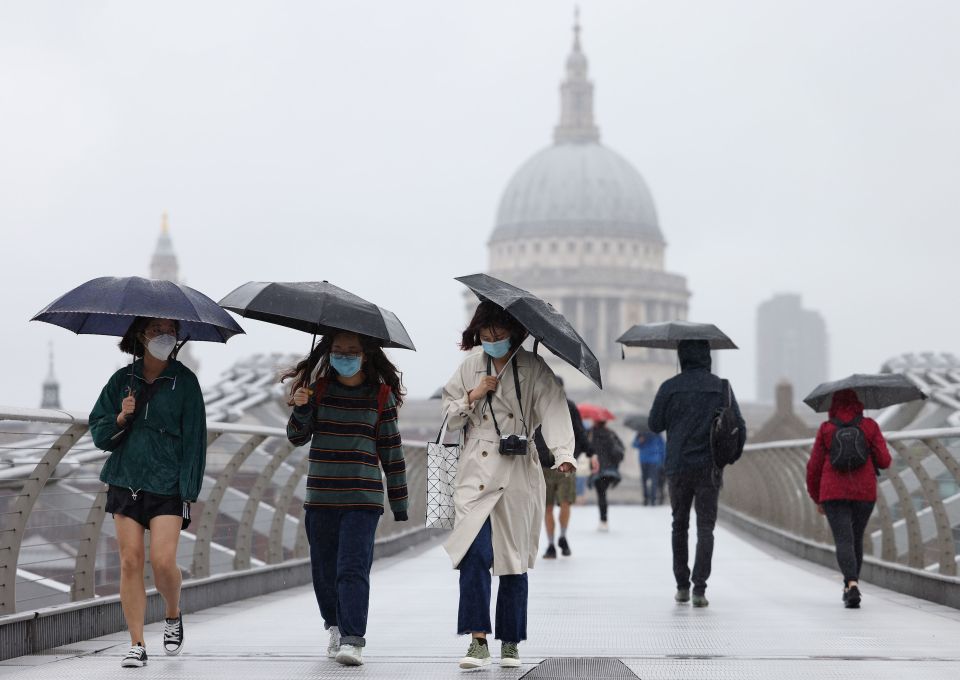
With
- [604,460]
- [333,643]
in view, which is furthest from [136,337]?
[604,460]

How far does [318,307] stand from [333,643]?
158 cm

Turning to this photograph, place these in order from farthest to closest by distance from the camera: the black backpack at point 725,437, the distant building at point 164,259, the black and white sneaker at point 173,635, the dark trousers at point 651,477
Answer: the distant building at point 164,259, the dark trousers at point 651,477, the black backpack at point 725,437, the black and white sneaker at point 173,635

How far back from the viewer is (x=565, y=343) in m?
8.34

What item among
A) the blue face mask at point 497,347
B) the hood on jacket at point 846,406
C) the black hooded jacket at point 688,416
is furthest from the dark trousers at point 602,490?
the blue face mask at point 497,347

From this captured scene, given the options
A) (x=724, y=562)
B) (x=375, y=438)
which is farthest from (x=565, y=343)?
(x=724, y=562)

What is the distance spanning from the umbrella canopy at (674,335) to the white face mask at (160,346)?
4684 mm

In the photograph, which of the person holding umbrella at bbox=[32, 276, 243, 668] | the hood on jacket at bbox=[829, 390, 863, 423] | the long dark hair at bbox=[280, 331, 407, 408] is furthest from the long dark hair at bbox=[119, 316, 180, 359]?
the hood on jacket at bbox=[829, 390, 863, 423]

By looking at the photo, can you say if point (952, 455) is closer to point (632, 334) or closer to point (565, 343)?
point (632, 334)

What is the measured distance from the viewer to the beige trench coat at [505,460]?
8.41 m

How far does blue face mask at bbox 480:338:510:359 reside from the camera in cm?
848

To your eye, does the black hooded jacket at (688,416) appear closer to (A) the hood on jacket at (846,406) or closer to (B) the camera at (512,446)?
(A) the hood on jacket at (846,406)

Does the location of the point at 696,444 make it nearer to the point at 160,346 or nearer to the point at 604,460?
the point at 160,346

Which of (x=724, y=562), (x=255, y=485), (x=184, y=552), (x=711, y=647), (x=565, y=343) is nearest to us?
(x=565, y=343)

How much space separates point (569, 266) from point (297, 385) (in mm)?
143610
